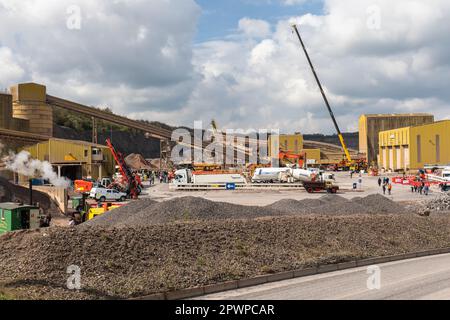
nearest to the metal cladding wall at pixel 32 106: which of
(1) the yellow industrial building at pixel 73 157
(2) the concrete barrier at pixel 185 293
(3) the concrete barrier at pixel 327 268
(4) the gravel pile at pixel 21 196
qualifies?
(1) the yellow industrial building at pixel 73 157

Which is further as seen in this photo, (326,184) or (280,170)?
(280,170)

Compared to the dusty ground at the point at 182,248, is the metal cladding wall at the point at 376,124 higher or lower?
higher

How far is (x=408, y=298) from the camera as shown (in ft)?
44.1

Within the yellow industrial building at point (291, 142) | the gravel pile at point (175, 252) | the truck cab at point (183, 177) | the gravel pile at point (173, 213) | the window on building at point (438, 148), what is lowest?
the gravel pile at point (175, 252)

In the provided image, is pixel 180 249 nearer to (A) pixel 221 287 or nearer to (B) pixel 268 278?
(A) pixel 221 287

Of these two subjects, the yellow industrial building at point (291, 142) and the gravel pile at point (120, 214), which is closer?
the gravel pile at point (120, 214)

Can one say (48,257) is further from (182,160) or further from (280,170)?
(182,160)

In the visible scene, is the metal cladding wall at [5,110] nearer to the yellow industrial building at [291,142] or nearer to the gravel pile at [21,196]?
the gravel pile at [21,196]

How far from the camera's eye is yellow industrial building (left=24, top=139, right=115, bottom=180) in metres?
61.7

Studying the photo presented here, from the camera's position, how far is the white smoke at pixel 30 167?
4975cm

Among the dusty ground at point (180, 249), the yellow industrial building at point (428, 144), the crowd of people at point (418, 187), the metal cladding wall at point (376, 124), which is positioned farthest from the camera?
the metal cladding wall at point (376, 124)

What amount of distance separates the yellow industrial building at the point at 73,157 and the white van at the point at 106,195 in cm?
1449
